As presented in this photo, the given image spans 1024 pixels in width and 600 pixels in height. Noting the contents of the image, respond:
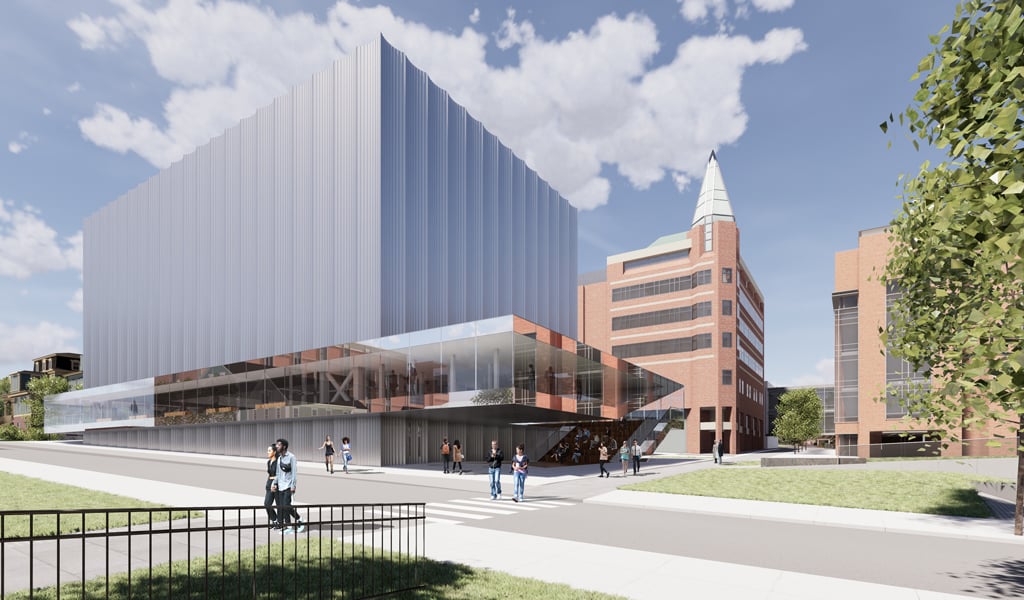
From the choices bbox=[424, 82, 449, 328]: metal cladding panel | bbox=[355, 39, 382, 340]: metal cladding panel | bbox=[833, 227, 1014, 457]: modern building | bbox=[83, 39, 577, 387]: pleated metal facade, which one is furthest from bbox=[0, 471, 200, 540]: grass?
bbox=[833, 227, 1014, 457]: modern building

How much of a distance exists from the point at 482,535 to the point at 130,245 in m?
80.2

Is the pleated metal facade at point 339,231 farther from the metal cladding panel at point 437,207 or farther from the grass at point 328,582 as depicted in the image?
the grass at point 328,582

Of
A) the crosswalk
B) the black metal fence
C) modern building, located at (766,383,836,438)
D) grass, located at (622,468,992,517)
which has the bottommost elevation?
modern building, located at (766,383,836,438)

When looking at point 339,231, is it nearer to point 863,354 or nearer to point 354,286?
point 354,286

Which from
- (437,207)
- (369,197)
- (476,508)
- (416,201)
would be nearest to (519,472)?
(476,508)

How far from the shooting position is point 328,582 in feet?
32.0

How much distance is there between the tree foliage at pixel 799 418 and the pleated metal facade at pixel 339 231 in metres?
28.5

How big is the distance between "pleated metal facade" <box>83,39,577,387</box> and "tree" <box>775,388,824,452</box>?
93.7 ft

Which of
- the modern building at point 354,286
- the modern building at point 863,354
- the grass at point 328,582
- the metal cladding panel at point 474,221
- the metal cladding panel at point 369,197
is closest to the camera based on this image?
the grass at point 328,582

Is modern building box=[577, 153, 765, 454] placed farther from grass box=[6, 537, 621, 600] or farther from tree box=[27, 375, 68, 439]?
tree box=[27, 375, 68, 439]

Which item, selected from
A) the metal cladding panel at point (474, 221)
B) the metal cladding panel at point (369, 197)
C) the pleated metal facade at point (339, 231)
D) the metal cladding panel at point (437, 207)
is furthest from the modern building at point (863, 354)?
the metal cladding panel at point (369, 197)

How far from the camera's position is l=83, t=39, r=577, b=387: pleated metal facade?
47875 millimetres

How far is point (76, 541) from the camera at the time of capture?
42.3 feet

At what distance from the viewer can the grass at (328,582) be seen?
29.2 ft
